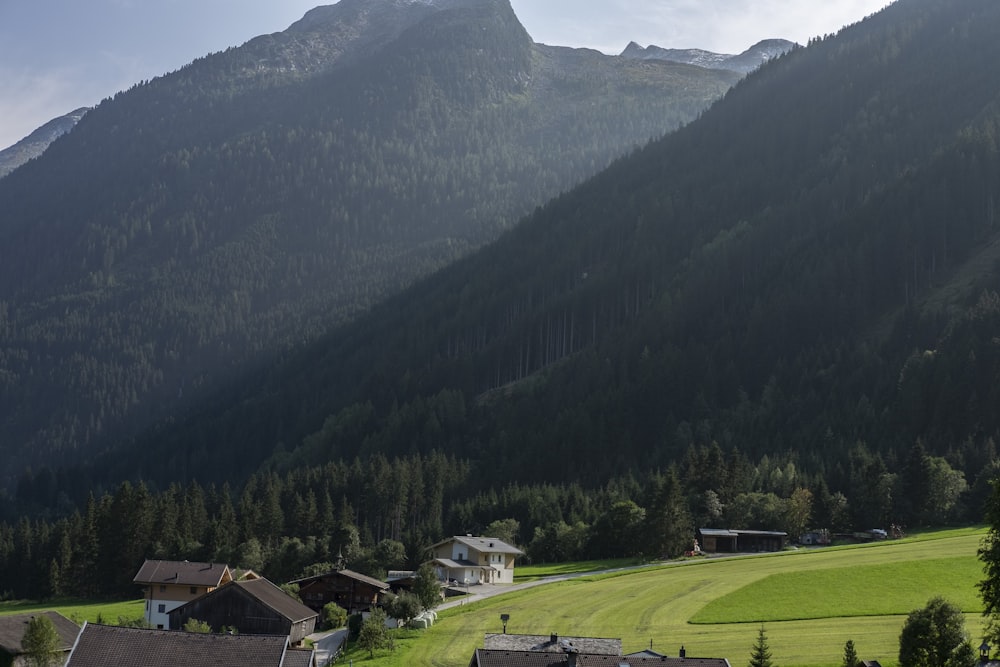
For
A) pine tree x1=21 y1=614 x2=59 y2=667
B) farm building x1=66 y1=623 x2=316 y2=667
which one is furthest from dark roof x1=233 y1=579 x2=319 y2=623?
farm building x1=66 y1=623 x2=316 y2=667

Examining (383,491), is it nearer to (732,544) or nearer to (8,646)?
(732,544)

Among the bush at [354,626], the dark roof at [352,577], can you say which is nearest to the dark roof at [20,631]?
the bush at [354,626]

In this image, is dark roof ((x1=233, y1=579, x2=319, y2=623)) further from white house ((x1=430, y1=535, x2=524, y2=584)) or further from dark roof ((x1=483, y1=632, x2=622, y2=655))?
white house ((x1=430, y1=535, x2=524, y2=584))

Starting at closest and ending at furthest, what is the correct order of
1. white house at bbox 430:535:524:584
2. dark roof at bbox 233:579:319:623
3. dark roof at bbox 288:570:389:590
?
1. dark roof at bbox 233:579:319:623
2. dark roof at bbox 288:570:389:590
3. white house at bbox 430:535:524:584

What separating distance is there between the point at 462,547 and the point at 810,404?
71953 mm

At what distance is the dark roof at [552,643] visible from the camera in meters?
68.4

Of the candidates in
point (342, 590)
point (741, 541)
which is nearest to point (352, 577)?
point (342, 590)

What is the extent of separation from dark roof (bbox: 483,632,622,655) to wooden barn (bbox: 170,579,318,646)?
22.4 m

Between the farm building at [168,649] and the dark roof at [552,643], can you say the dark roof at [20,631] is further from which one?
the dark roof at [552,643]

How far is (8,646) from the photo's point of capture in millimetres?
78812

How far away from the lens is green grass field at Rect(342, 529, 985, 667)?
73500 millimetres

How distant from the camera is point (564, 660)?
6100 cm

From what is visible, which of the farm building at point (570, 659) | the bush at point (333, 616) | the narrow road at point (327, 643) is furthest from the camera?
the bush at point (333, 616)

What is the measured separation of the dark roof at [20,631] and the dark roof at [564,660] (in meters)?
33.8
